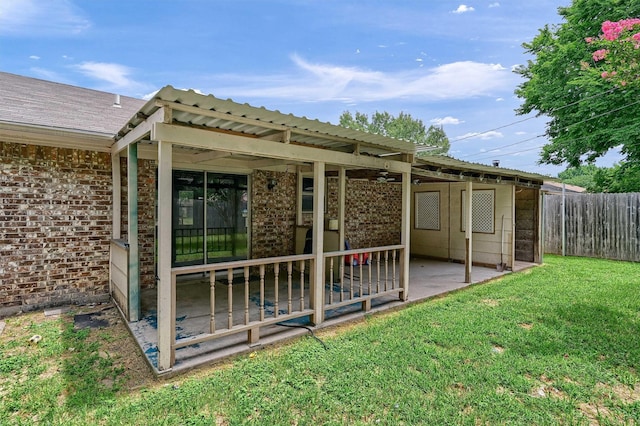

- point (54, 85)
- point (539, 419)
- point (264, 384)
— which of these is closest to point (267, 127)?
point (264, 384)

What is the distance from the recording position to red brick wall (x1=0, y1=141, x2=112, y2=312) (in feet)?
15.6

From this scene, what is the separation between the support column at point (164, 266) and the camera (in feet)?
10.4

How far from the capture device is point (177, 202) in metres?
6.22

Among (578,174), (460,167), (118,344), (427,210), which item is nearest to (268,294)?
(118,344)

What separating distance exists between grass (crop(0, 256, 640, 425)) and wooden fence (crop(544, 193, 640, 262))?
6683 millimetres

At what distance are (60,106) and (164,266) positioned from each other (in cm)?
430

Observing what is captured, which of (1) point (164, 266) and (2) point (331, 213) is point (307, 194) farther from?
(1) point (164, 266)

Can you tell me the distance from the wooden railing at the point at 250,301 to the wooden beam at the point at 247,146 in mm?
1234

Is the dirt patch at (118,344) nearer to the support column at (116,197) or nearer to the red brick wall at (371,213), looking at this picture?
the support column at (116,197)

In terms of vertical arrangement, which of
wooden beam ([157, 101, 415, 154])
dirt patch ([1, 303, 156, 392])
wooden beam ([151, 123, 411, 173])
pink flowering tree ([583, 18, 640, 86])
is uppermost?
pink flowering tree ([583, 18, 640, 86])

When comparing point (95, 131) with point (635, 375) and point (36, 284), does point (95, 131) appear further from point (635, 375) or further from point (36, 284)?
point (635, 375)

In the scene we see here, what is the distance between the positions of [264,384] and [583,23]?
1489 centimetres

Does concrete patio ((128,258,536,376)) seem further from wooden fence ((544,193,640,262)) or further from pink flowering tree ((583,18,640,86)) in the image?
wooden fence ((544,193,640,262))

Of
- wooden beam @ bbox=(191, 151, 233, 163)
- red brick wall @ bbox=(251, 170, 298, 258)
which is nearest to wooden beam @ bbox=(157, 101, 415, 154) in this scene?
wooden beam @ bbox=(191, 151, 233, 163)
